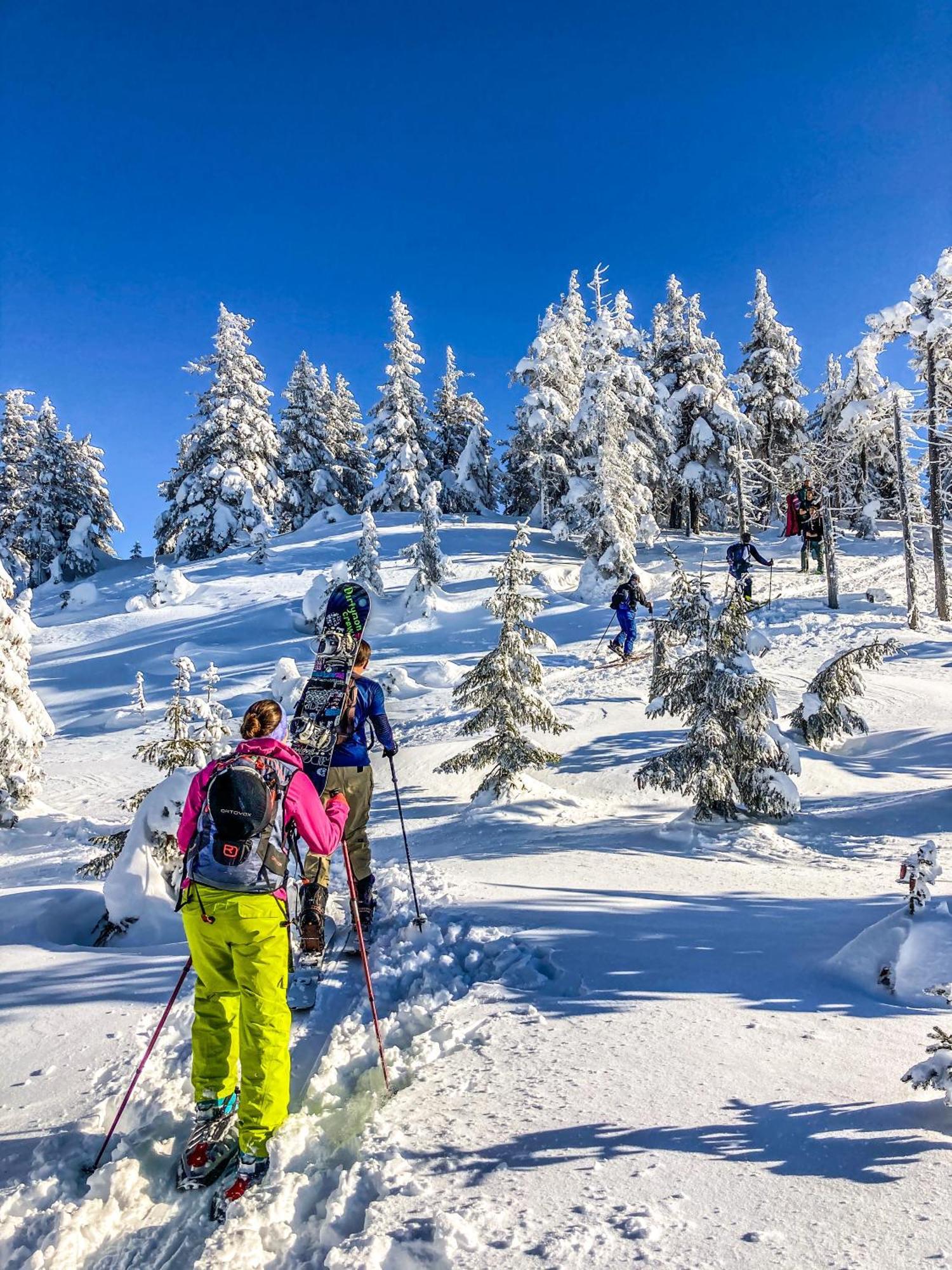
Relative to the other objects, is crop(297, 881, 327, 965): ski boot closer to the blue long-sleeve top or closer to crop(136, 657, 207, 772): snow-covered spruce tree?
the blue long-sleeve top

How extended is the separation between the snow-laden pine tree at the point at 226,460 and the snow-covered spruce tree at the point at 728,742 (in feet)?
106

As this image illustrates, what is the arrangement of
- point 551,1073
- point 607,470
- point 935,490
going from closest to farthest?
point 551,1073 → point 935,490 → point 607,470

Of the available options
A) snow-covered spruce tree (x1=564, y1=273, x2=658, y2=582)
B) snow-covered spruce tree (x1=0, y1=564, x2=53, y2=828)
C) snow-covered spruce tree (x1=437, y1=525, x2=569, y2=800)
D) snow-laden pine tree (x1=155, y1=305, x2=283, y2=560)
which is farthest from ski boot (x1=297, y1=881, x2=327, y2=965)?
snow-laden pine tree (x1=155, y1=305, x2=283, y2=560)

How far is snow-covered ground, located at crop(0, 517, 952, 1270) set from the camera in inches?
95.1

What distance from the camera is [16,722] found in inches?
562

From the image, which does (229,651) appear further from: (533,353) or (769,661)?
(533,353)

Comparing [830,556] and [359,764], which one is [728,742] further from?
[830,556]

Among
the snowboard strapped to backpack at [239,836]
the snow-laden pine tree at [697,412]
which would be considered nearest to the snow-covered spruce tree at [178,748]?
the snowboard strapped to backpack at [239,836]

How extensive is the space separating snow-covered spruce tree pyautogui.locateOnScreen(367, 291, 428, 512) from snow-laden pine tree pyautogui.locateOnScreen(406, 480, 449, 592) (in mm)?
14584

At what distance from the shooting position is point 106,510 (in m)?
42.2

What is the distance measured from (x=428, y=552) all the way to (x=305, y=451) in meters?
22.7

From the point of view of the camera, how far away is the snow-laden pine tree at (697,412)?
33906 millimetres

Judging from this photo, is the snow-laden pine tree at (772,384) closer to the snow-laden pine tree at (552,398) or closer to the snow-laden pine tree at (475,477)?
the snow-laden pine tree at (552,398)

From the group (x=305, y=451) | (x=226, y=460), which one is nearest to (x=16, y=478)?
(x=226, y=460)
